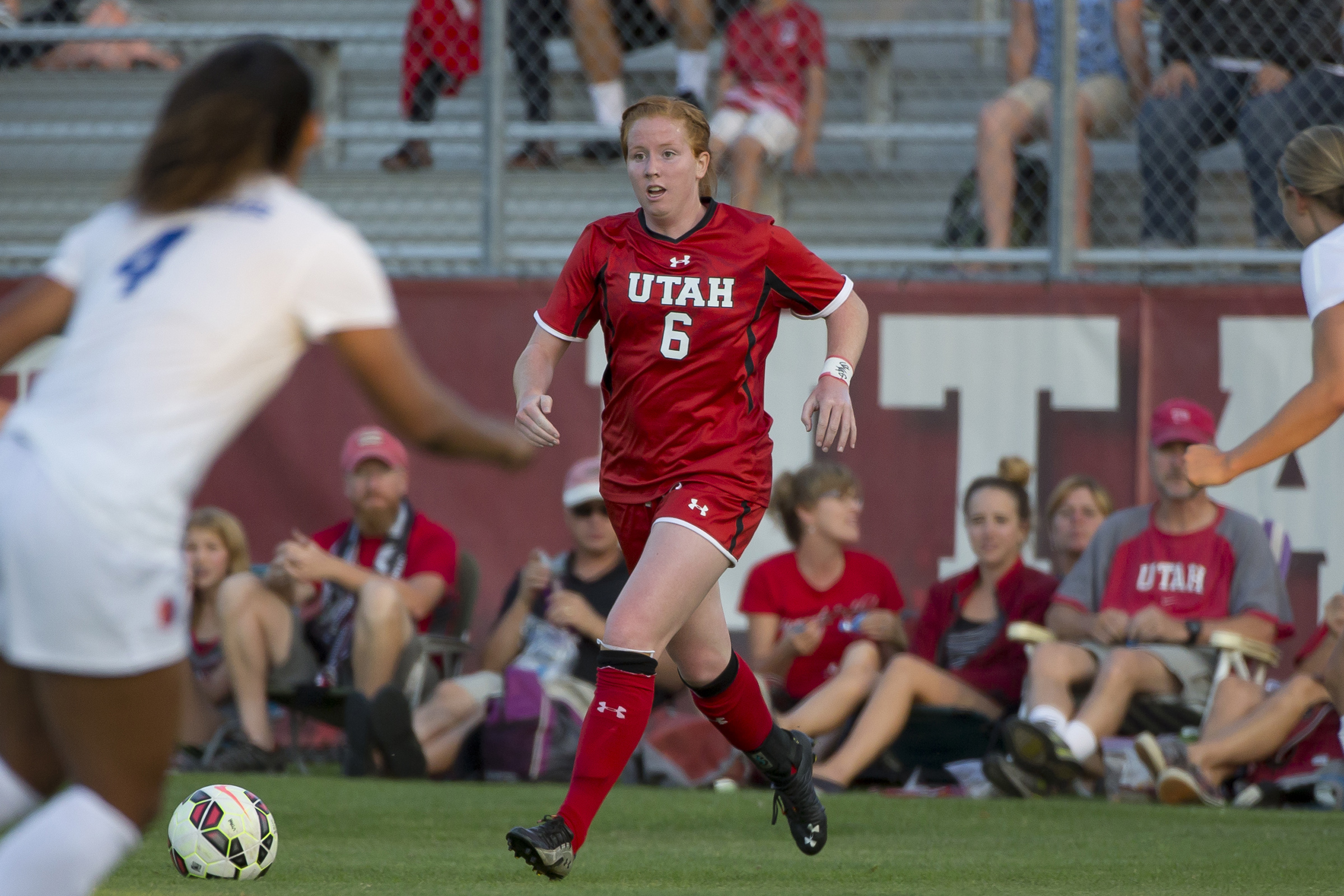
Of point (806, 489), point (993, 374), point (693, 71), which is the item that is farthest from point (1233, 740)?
point (693, 71)

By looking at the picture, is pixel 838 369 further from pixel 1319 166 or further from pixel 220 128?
pixel 220 128

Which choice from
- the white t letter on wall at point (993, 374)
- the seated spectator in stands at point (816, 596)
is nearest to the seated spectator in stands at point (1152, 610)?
the seated spectator in stands at point (816, 596)

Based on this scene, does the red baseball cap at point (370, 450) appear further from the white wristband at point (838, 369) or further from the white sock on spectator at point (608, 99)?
the white wristband at point (838, 369)

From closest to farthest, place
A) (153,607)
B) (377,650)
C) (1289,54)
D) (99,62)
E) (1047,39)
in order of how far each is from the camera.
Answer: (153,607), (377,650), (1289,54), (1047,39), (99,62)

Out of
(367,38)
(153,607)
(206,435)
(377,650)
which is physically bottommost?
(377,650)

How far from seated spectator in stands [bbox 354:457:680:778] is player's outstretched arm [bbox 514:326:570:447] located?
2.68 meters

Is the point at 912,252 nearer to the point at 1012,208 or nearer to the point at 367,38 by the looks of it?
the point at 1012,208

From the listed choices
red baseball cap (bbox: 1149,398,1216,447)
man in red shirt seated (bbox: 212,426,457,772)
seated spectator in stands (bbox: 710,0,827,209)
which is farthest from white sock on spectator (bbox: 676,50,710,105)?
red baseball cap (bbox: 1149,398,1216,447)

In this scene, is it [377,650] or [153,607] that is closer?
[153,607]

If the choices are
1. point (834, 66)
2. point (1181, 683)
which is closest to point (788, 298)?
point (1181, 683)

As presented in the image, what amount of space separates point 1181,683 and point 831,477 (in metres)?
1.79

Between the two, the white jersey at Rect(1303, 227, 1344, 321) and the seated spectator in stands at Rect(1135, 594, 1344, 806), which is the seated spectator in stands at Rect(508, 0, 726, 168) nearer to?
the seated spectator in stands at Rect(1135, 594, 1344, 806)

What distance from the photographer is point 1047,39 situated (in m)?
9.35

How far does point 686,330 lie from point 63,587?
259cm
